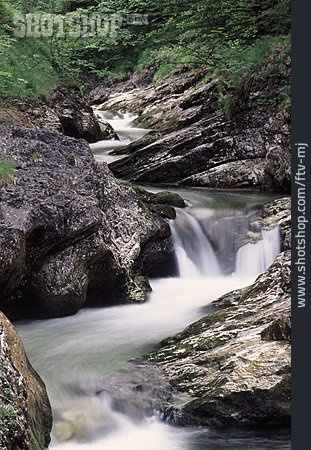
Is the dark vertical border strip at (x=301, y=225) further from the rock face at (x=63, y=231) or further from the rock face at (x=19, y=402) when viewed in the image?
the rock face at (x=63, y=231)

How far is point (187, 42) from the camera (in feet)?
54.3

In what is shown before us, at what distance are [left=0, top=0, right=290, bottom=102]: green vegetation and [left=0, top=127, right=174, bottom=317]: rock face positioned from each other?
3.76m

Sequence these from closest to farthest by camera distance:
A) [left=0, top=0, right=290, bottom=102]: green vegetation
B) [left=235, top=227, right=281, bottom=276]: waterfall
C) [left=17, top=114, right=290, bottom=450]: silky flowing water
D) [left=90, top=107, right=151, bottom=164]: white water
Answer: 1. [left=17, top=114, right=290, bottom=450]: silky flowing water
2. [left=235, top=227, right=281, bottom=276]: waterfall
3. [left=0, top=0, right=290, bottom=102]: green vegetation
4. [left=90, top=107, right=151, bottom=164]: white water

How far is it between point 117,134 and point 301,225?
15.0 meters

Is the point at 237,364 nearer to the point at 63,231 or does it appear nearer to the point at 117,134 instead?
the point at 63,231

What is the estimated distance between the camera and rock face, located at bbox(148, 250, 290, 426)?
4609 mm

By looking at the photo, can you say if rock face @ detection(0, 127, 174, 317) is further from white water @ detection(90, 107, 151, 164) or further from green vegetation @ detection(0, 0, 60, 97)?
white water @ detection(90, 107, 151, 164)

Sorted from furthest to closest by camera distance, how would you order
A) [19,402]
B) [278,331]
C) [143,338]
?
[143,338] → [278,331] → [19,402]

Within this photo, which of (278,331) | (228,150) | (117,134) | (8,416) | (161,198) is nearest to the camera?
(8,416)

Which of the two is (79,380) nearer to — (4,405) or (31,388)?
(31,388)

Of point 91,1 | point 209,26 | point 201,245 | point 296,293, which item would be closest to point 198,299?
point 201,245

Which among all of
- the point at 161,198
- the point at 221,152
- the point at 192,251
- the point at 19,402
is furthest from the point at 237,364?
the point at 221,152

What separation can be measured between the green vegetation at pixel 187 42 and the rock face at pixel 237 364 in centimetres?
729

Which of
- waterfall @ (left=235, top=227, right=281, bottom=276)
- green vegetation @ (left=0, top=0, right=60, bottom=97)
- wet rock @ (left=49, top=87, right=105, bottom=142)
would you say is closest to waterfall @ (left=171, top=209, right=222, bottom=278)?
waterfall @ (left=235, top=227, right=281, bottom=276)
